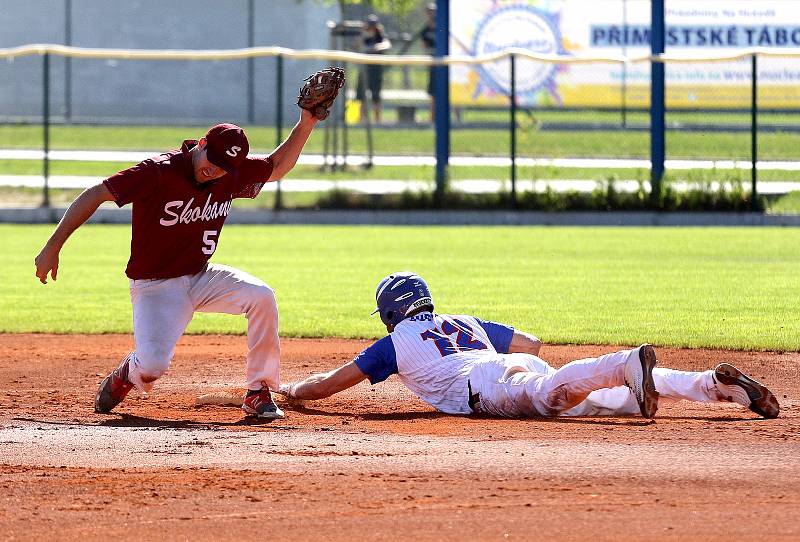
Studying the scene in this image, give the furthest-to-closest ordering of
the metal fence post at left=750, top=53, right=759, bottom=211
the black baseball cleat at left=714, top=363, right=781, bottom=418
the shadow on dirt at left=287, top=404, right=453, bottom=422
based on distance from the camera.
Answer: the metal fence post at left=750, top=53, right=759, bottom=211 < the shadow on dirt at left=287, top=404, right=453, bottom=422 < the black baseball cleat at left=714, top=363, right=781, bottom=418

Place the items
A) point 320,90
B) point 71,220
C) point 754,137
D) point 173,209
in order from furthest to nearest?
point 754,137, point 320,90, point 173,209, point 71,220

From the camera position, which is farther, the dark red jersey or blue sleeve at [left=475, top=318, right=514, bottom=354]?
blue sleeve at [left=475, top=318, right=514, bottom=354]

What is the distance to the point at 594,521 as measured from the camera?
17.1 feet

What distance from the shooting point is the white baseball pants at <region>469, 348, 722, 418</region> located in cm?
699

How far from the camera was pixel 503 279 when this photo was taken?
14.7m

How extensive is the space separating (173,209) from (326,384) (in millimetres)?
1269

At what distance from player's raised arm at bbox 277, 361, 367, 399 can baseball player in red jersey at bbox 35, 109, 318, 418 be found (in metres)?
0.16

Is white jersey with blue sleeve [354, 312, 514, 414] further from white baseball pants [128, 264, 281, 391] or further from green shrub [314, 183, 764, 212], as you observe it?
green shrub [314, 183, 764, 212]


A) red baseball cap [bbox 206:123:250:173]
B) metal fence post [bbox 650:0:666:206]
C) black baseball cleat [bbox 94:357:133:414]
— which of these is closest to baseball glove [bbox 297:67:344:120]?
red baseball cap [bbox 206:123:250:173]

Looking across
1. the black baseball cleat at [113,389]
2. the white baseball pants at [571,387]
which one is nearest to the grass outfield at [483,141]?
the white baseball pants at [571,387]

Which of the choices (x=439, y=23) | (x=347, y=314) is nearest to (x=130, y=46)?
(x=439, y=23)

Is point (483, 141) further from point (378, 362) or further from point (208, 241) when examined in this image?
point (378, 362)

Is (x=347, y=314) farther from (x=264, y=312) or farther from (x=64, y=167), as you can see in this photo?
(x=64, y=167)

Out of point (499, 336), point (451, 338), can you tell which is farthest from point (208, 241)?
point (499, 336)
